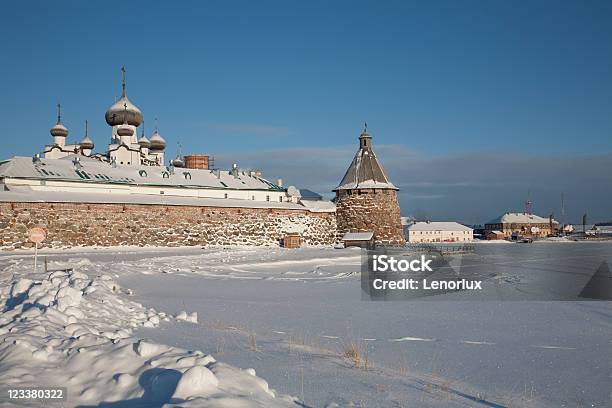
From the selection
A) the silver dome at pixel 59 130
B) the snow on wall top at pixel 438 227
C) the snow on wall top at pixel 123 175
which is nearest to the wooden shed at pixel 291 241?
the snow on wall top at pixel 123 175

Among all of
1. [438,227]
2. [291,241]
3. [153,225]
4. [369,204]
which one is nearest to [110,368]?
[153,225]

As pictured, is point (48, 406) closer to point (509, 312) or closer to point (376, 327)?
point (376, 327)

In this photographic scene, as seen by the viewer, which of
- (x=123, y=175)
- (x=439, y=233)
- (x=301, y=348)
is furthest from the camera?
(x=439, y=233)

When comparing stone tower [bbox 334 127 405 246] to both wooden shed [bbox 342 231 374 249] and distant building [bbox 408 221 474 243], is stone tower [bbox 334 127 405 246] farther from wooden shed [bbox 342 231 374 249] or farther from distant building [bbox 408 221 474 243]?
distant building [bbox 408 221 474 243]

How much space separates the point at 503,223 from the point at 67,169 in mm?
84130

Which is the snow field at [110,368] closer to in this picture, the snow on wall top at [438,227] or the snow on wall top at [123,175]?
the snow on wall top at [123,175]

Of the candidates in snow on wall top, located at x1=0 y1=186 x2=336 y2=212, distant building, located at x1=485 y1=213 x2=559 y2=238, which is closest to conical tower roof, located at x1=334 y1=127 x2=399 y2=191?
snow on wall top, located at x1=0 y1=186 x2=336 y2=212

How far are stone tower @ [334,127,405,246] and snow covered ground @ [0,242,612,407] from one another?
22.4m

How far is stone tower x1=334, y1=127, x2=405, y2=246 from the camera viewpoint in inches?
1318

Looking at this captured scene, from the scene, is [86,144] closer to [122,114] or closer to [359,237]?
[122,114]

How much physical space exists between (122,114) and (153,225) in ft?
51.5

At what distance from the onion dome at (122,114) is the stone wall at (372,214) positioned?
642 inches

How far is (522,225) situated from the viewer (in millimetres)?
98125

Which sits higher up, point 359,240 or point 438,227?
point 438,227
